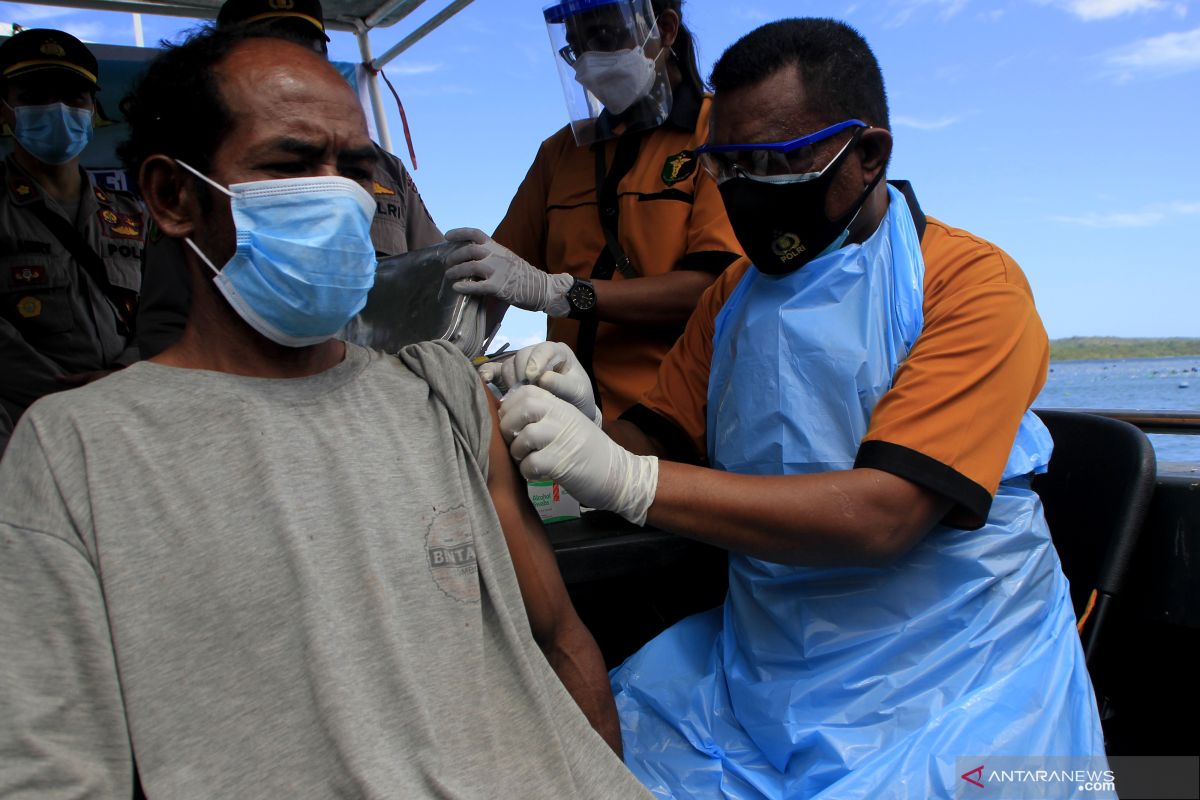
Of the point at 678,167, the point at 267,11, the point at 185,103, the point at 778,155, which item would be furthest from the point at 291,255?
the point at 267,11

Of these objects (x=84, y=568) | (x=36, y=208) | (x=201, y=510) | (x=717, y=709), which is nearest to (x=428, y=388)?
(x=201, y=510)

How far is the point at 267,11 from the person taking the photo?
3051 millimetres

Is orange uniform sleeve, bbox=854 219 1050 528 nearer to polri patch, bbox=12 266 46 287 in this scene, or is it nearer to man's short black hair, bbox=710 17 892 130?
man's short black hair, bbox=710 17 892 130

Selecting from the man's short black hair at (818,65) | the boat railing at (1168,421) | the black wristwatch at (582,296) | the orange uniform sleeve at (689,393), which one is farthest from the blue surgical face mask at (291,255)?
the boat railing at (1168,421)

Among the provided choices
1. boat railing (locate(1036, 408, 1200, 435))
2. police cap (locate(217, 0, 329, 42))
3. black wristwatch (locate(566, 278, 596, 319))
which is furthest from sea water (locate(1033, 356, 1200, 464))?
police cap (locate(217, 0, 329, 42))

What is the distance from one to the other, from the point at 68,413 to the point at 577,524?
1.15 metres

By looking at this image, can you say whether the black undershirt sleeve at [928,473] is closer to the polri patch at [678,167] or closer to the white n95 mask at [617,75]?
the polri patch at [678,167]

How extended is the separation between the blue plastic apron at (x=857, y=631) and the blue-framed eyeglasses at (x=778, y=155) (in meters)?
0.19

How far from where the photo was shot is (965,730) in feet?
5.21

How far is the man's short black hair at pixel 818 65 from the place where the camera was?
1.77 meters

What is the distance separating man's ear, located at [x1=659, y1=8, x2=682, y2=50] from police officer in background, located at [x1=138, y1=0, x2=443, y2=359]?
0.90 metres

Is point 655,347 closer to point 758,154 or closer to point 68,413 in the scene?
point 758,154

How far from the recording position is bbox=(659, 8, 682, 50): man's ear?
2.77 metres

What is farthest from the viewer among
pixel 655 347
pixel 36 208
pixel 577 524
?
pixel 36 208
